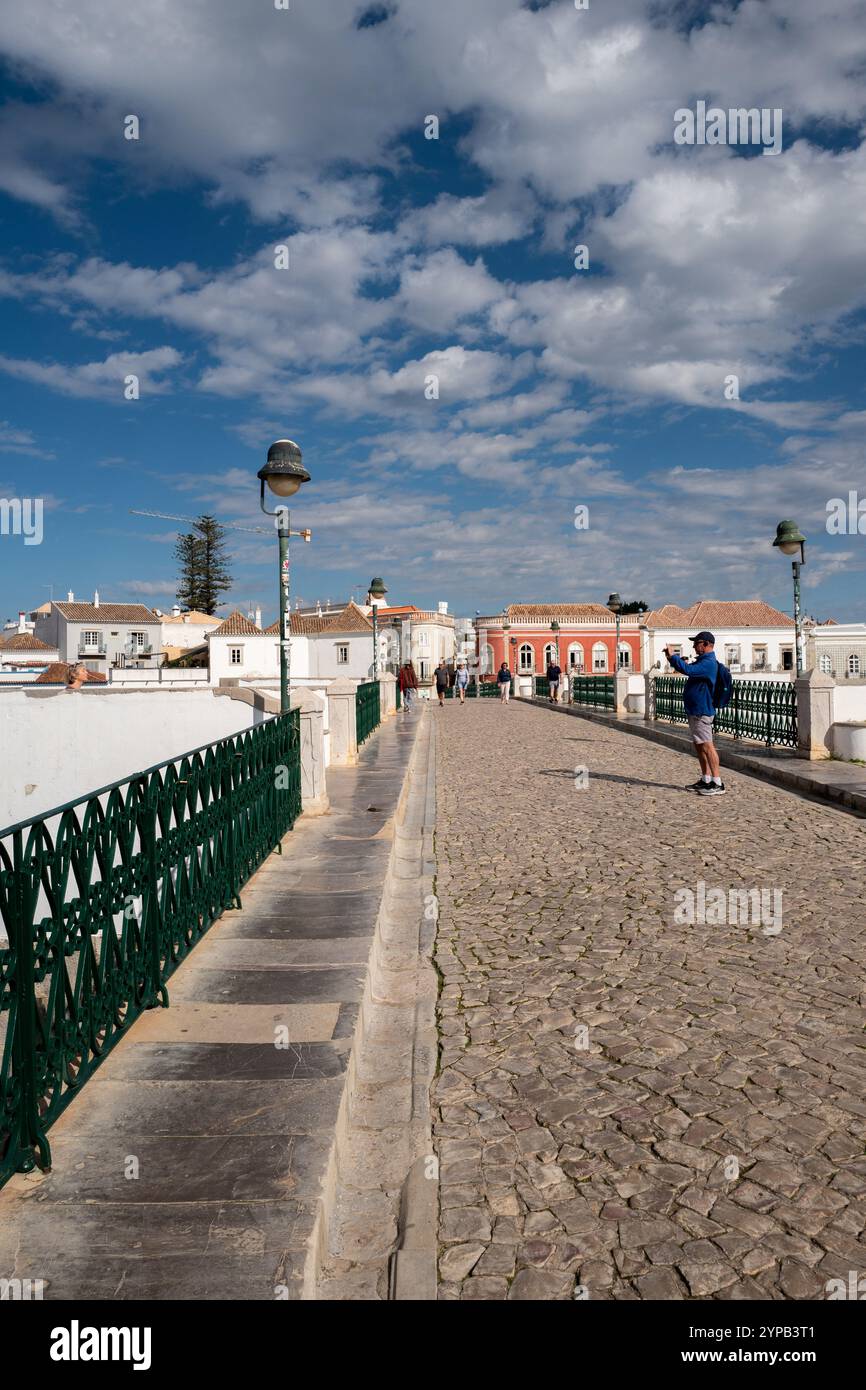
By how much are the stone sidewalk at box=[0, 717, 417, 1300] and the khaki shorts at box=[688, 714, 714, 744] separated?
690 cm

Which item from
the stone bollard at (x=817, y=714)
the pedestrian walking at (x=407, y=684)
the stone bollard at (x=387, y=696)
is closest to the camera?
the stone bollard at (x=817, y=714)

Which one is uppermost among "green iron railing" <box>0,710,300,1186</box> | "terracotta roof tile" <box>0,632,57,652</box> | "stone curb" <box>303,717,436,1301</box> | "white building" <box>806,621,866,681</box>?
"terracotta roof tile" <box>0,632,57,652</box>

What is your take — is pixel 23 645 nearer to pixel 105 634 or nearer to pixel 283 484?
pixel 105 634

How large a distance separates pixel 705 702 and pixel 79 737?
12.6 m

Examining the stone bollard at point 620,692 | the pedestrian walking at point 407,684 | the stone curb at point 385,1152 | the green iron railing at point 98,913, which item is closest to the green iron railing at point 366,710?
the stone bollard at point 620,692

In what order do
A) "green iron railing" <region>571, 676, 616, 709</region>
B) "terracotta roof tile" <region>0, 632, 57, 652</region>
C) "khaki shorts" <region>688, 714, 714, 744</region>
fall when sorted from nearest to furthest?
"khaki shorts" <region>688, 714, 714, 744</region> < "green iron railing" <region>571, 676, 616, 709</region> < "terracotta roof tile" <region>0, 632, 57, 652</region>

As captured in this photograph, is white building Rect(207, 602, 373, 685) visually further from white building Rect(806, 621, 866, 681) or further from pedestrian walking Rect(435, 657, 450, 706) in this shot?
white building Rect(806, 621, 866, 681)

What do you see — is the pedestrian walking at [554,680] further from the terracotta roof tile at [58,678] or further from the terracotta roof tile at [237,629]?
the terracotta roof tile at [237,629]

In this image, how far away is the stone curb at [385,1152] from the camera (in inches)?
94.9

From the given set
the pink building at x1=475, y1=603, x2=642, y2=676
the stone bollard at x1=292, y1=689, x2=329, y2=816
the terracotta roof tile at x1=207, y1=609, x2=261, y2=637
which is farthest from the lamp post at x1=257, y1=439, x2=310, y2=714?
the pink building at x1=475, y1=603, x2=642, y2=676

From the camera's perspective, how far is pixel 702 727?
35.3 ft

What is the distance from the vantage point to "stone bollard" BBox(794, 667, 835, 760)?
13.0m

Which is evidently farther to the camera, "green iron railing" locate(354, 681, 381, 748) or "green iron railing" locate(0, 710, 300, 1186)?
"green iron railing" locate(354, 681, 381, 748)

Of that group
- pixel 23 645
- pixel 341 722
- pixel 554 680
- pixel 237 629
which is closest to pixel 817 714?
pixel 341 722
